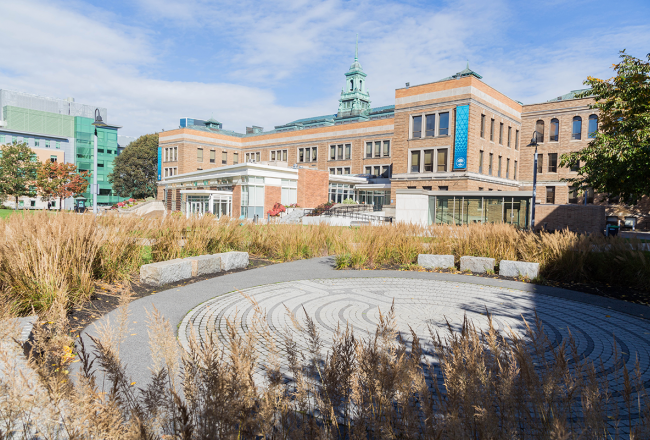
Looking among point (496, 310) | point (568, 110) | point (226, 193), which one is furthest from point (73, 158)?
point (496, 310)

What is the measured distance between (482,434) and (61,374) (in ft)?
6.85

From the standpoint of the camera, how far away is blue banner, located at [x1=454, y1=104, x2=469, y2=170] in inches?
1453

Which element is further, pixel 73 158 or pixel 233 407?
pixel 73 158

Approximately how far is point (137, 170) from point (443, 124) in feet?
170

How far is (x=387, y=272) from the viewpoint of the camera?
1065 cm

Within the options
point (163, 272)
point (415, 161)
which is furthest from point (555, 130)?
point (163, 272)

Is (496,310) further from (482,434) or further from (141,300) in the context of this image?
(141,300)

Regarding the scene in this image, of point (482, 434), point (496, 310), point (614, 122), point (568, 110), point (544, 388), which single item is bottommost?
point (496, 310)

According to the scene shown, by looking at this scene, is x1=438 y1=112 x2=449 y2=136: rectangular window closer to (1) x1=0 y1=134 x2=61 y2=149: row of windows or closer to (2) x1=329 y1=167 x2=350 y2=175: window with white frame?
(2) x1=329 y1=167 x2=350 y2=175: window with white frame

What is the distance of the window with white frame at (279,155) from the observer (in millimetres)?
61891

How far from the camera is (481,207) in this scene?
29344mm

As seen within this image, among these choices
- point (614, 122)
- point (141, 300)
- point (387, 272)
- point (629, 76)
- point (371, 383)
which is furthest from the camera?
point (614, 122)

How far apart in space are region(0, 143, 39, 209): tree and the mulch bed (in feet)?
131

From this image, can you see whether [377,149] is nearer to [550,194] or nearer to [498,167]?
[498,167]
